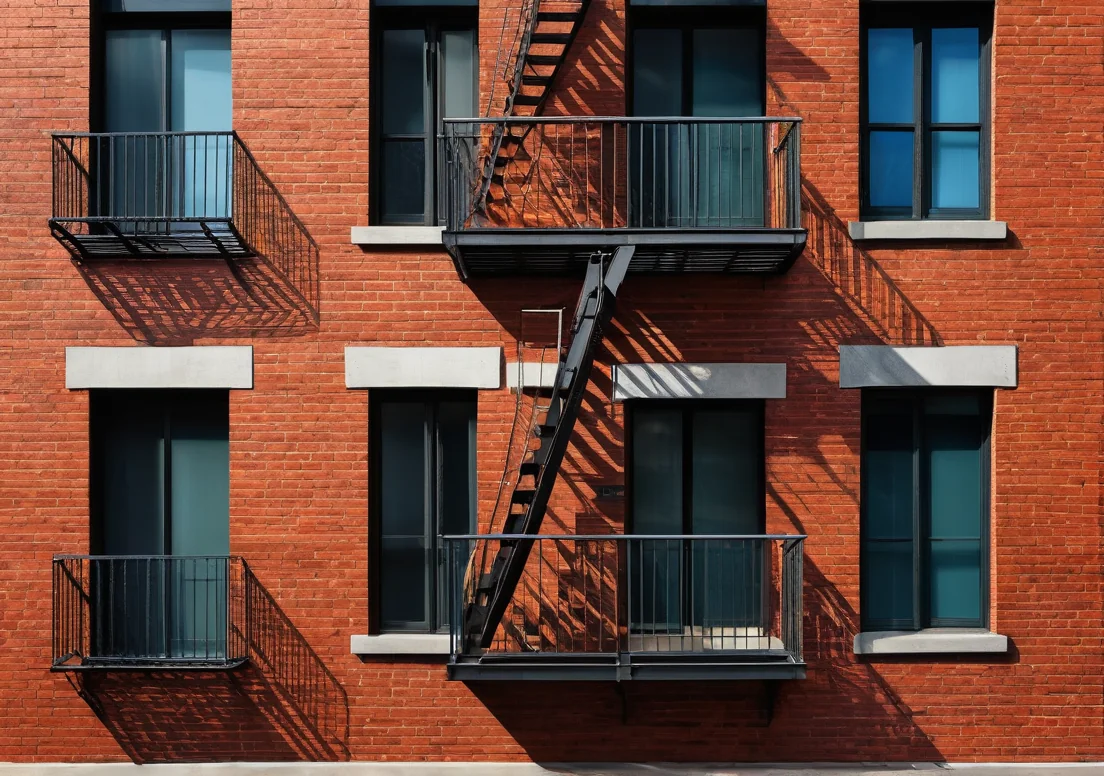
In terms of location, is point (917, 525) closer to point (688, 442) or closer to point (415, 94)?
point (688, 442)

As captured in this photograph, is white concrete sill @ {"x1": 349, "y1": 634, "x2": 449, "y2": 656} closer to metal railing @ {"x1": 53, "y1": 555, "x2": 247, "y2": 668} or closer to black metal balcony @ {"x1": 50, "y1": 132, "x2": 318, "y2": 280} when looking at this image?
metal railing @ {"x1": 53, "y1": 555, "x2": 247, "y2": 668}

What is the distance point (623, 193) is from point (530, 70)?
5.07 feet

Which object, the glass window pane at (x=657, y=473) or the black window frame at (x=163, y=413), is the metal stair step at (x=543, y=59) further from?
the black window frame at (x=163, y=413)

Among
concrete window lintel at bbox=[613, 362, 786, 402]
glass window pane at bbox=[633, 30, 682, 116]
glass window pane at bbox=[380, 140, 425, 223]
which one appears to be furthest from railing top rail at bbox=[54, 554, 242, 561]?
glass window pane at bbox=[633, 30, 682, 116]

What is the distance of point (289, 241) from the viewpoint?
904 centimetres

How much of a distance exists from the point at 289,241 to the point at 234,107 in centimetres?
148

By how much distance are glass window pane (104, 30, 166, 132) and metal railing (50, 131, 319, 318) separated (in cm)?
30

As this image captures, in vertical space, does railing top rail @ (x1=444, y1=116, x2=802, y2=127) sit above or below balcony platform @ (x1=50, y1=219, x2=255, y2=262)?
above

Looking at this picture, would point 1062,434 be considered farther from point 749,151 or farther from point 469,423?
point 469,423

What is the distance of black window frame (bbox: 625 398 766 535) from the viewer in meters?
9.09

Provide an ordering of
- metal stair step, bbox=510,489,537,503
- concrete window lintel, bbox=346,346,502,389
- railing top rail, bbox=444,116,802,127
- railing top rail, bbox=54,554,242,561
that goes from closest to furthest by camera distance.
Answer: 1. railing top rail, bbox=444,116,802,127
2. metal stair step, bbox=510,489,537,503
3. railing top rail, bbox=54,554,242,561
4. concrete window lintel, bbox=346,346,502,389

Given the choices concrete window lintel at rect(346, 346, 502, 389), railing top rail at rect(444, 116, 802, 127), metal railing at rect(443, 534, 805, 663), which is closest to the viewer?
railing top rail at rect(444, 116, 802, 127)

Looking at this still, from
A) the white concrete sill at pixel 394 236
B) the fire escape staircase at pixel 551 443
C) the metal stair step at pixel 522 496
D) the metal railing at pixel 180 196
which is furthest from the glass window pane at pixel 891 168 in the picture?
the metal railing at pixel 180 196

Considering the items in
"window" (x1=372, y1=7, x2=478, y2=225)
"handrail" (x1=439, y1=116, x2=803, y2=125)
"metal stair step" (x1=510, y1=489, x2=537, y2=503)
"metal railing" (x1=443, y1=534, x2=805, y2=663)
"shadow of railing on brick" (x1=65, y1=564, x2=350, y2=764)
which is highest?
"window" (x1=372, y1=7, x2=478, y2=225)
